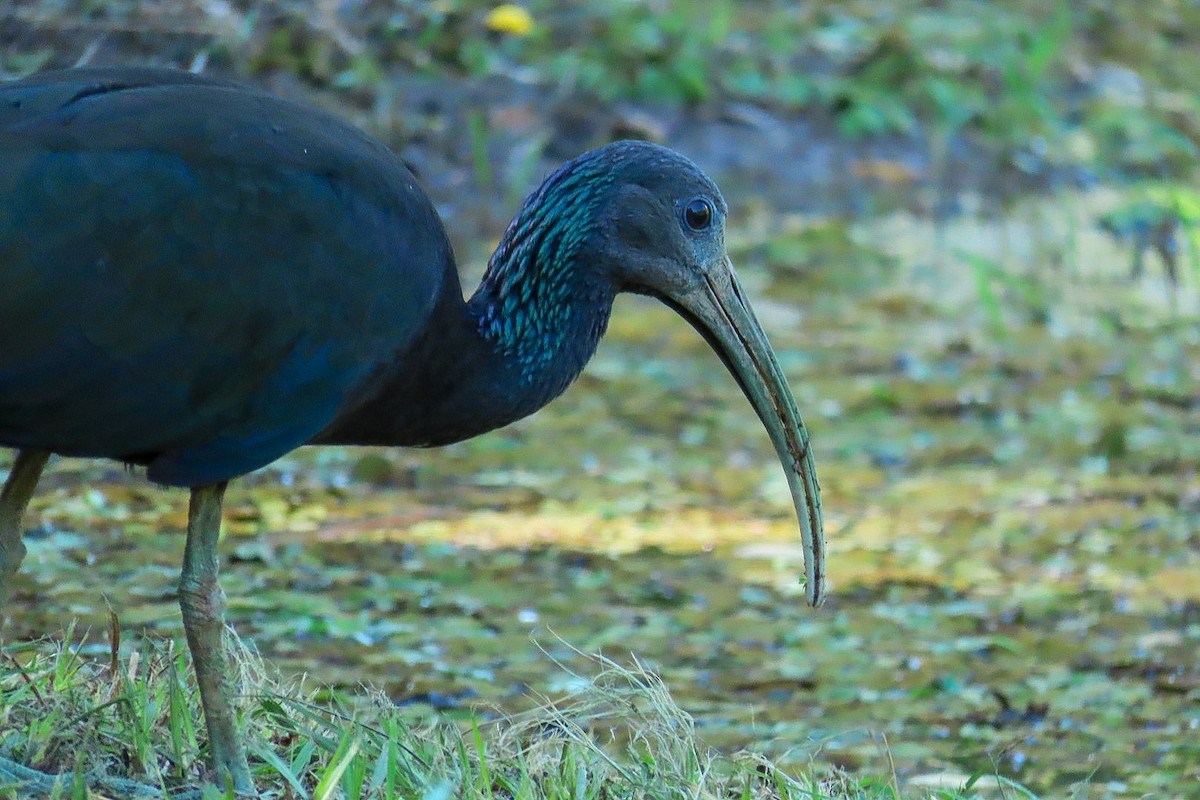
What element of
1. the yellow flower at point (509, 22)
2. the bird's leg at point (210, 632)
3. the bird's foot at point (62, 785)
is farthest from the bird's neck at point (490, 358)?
the yellow flower at point (509, 22)

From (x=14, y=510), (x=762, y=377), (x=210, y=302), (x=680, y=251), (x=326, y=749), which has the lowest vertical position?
(x=326, y=749)

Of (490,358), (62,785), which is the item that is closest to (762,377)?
(490,358)

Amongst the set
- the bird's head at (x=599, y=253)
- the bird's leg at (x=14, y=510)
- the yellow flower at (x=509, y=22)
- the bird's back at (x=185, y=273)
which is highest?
the bird's back at (x=185, y=273)

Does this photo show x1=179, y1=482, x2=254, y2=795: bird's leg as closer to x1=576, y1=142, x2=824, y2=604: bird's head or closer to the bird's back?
the bird's back

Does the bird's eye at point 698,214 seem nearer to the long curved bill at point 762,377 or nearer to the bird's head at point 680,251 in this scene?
the bird's head at point 680,251

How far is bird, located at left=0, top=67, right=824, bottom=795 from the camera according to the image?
4.25m

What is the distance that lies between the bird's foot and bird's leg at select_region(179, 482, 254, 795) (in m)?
0.10

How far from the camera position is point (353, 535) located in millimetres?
6715

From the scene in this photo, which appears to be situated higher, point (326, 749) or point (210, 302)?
point (210, 302)

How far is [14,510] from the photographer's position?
4605mm

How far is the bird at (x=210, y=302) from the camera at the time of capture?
4.25 meters

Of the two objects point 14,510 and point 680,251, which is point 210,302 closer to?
point 14,510

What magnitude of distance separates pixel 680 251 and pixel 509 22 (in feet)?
22.8

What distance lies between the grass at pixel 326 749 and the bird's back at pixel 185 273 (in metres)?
0.57
